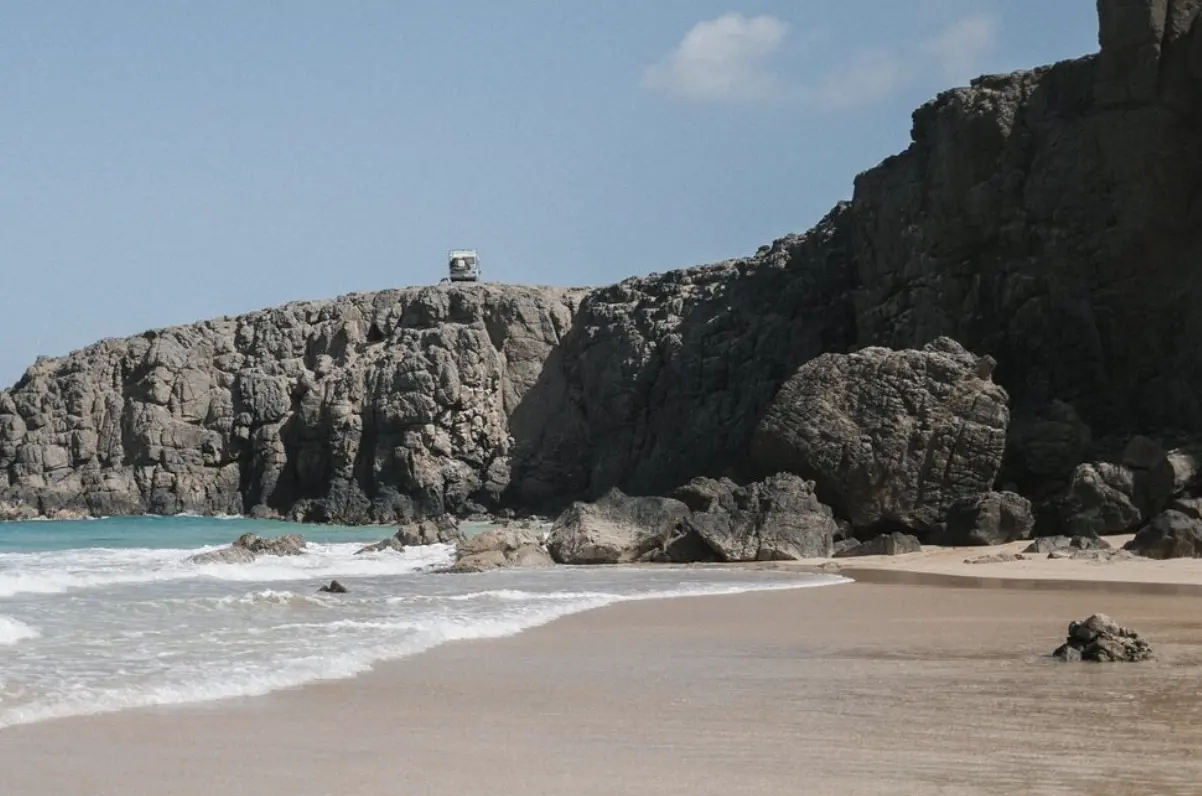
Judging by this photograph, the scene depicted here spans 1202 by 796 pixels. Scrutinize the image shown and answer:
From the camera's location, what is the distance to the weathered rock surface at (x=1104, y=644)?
31.6 feet

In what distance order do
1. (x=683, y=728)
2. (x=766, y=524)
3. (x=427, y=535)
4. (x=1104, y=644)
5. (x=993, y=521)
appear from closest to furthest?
(x=683, y=728)
(x=1104, y=644)
(x=766, y=524)
(x=993, y=521)
(x=427, y=535)

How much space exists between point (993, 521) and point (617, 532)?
7.08 m

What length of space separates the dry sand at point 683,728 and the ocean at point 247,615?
59 centimetres

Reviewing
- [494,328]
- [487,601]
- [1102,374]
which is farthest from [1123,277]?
[494,328]

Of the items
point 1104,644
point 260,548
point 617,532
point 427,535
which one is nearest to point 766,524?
point 617,532

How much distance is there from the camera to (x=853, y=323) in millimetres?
42656

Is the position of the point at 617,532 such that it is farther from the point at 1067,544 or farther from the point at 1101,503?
the point at 1101,503

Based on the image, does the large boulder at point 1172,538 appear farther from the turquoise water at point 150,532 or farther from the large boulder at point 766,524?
the turquoise water at point 150,532

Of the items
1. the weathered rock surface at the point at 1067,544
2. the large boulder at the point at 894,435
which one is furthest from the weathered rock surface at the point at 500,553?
the weathered rock surface at the point at 1067,544

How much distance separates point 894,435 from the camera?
29156 millimetres

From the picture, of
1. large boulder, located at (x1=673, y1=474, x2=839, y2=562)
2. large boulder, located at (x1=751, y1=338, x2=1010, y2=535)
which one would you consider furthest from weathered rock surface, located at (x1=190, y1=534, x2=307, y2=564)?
large boulder, located at (x1=751, y1=338, x2=1010, y2=535)

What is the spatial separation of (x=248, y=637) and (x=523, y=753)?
6.11 meters

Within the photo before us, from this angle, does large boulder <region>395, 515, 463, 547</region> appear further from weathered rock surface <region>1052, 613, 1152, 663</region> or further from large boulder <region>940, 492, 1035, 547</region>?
weathered rock surface <region>1052, 613, 1152, 663</region>

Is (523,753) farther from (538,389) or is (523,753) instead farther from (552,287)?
(552,287)
